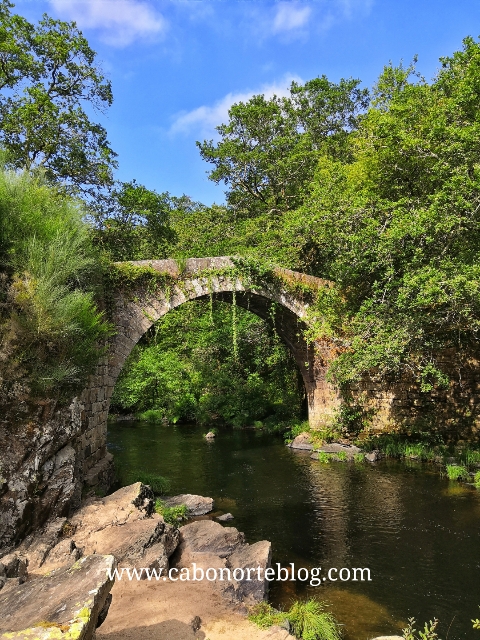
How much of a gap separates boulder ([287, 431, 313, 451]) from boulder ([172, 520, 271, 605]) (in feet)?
20.6

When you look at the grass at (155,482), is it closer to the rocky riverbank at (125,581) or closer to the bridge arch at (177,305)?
the bridge arch at (177,305)

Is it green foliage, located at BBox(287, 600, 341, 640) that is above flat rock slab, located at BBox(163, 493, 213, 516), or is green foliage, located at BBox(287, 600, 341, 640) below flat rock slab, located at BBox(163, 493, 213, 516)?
below

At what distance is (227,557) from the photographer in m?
4.86

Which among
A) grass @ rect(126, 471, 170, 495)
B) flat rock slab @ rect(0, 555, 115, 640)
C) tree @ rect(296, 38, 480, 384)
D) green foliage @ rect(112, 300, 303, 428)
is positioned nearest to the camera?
flat rock slab @ rect(0, 555, 115, 640)

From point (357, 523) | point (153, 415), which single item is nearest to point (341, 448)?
point (357, 523)

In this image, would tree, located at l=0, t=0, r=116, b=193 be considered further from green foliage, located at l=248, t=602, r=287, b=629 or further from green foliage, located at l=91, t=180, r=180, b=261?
green foliage, located at l=248, t=602, r=287, b=629

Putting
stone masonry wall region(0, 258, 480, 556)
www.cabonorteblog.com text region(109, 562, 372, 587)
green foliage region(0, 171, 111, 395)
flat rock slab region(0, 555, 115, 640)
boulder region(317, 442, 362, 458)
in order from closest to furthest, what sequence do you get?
flat rock slab region(0, 555, 115, 640)
www.cabonorteblog.com text region(109, 562, 372, 587)
stone masonry wall region(0, 258, 480, 556)
green foliage region(0, 171, 111, 395)
boulder region(317, 442, 362, 458)

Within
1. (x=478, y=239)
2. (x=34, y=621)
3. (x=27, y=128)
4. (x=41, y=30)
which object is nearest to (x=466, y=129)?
(x=478, y=239)

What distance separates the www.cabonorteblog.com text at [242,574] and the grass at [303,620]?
0.43m

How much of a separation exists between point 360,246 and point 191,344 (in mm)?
10780

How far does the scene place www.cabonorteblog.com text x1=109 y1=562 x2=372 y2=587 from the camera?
442 cm

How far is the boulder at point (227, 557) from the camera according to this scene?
4281mm

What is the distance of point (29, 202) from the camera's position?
246 inches

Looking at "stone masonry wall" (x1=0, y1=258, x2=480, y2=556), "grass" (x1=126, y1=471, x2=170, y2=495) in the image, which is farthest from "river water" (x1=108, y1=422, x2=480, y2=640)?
"stone masonry wall" (x1=0, y1=258, x2=480, y2=556)
